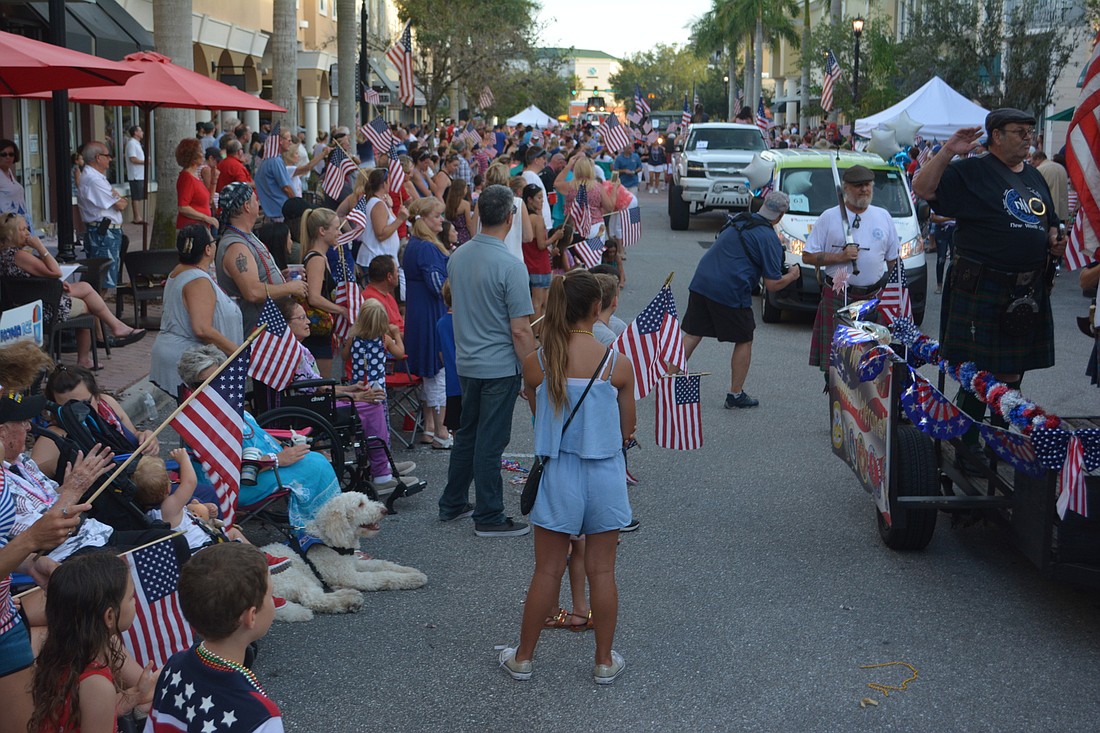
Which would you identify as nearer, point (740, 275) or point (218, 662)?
point (218, 662)

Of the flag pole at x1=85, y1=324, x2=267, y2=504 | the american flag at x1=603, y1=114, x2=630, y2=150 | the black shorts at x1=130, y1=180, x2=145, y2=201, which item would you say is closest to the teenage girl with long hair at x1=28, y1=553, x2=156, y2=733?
the flag pole at x1=85, y1=324, x2=267, y2=504

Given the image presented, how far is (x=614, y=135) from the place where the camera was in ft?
65.2

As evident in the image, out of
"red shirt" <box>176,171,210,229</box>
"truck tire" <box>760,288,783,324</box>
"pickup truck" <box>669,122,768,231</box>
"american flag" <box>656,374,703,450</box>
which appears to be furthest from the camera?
"pickup truck" <box>669,122,768,231</box>

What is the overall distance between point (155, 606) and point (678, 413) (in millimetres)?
3094

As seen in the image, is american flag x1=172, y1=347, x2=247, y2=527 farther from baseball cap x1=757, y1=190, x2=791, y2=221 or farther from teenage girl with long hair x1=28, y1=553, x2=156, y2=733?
baseball cap x1=757, y1=190, x2=791, y2=221

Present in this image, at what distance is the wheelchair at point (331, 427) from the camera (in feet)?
23.2

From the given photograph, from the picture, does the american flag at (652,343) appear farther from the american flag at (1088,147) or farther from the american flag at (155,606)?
the american flag at (155,606)

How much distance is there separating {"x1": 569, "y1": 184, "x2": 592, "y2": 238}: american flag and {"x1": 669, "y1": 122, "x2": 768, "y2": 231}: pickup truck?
33.0 feet

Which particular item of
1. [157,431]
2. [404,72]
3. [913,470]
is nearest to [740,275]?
[913,470]

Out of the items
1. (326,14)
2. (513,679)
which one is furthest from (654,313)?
(326,14)

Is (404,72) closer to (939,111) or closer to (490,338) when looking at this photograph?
(939,111)

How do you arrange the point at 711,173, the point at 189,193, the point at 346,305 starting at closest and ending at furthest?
the point at 346,305
the point at 189,193
the point at 711,173

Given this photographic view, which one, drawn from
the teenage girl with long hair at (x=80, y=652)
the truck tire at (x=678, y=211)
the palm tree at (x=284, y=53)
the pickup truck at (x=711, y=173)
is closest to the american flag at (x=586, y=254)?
the teenage girl with long hair at (x=80, y=652)

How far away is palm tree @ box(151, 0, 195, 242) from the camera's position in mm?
14359
